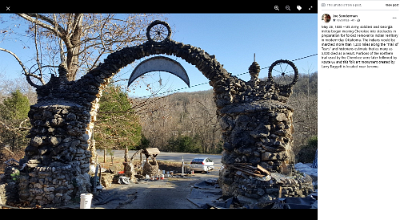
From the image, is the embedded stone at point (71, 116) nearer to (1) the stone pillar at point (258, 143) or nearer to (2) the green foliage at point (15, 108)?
(1) the stone pillar at point (258, 143)

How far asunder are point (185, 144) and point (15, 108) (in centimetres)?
1590

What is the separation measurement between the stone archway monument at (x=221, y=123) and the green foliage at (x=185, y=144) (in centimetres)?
2091

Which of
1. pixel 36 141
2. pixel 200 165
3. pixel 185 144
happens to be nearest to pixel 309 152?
pixel 200 165

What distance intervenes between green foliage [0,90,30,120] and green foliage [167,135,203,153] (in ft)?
50.2

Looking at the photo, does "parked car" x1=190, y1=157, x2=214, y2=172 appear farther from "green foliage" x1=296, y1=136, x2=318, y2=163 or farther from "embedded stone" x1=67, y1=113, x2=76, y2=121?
"embedded stone" x1=67, y1=113, x2=76, y2=121

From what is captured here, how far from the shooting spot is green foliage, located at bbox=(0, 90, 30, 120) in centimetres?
1527

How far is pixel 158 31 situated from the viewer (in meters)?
6.98

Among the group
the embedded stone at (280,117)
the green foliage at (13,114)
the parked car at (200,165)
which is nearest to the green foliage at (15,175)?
the embedded stone at (280,117)

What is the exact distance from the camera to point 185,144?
1096 inches

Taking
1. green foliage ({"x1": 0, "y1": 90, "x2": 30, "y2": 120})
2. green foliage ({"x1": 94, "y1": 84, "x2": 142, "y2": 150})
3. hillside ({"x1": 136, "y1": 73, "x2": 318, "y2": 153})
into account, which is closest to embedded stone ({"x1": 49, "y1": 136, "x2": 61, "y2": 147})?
green foliage ({"x1": 94, "y1": 84, "x2": 142, "y2": 150})
